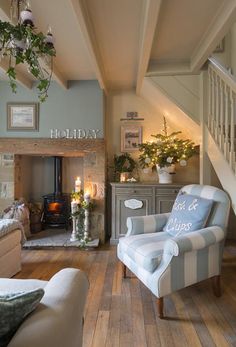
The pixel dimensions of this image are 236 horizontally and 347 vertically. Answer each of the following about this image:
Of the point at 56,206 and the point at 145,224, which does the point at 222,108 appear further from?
the point at 56,206

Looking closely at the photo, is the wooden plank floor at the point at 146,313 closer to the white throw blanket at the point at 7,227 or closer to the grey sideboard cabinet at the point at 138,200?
the white throw blanket at the point at 7,227

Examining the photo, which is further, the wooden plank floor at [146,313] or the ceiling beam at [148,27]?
the ceiling beam at [148,27]

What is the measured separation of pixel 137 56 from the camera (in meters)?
3.02

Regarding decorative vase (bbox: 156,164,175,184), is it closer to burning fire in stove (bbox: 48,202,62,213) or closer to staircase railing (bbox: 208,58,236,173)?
staircase railing (bbox: 208,58,236,173)

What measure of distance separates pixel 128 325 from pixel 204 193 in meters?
1.41

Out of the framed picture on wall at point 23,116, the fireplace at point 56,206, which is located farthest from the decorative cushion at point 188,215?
the framed picture on wall at point 23,116

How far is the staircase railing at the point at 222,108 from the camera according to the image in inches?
91.5

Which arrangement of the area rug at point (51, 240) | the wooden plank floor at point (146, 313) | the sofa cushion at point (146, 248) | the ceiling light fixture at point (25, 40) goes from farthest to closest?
the area rug at point (51, 240) < the sofa cushion at point (146, 248) < the wooden plank floor at point (146, 313) < the ceiling light fixture at point (25, 40)

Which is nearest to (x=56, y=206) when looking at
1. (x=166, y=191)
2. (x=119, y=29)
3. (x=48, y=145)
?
(x=48, y=145)

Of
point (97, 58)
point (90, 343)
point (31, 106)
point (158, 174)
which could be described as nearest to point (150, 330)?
point (90, 343)

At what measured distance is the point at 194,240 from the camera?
2.00m

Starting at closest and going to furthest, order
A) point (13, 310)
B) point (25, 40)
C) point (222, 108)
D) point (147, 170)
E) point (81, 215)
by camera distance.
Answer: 1. point (13, 310)
2. point (25, 40)
3. point (222, 108)
4. point (81, 215)
5. point (147, 170)

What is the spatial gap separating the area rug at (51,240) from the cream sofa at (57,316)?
7.82 ft

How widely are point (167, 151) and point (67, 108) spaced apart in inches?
67.6
